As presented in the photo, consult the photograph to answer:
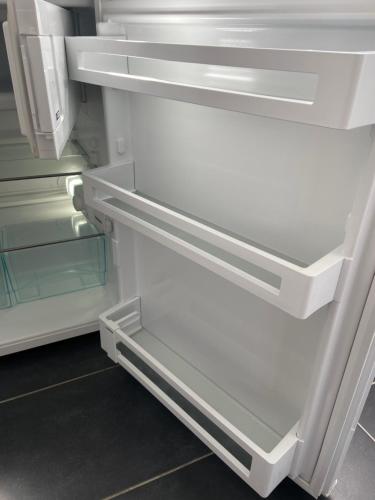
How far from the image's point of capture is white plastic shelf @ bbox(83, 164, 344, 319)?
592 mm

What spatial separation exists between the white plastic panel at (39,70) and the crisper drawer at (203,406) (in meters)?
0.58

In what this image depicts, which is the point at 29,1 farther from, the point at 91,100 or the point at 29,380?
the point at 29,380

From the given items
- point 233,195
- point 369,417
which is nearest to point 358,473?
point 369,417

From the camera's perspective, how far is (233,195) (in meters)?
0.83

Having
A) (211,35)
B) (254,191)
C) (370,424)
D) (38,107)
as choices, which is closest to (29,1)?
(38,107)

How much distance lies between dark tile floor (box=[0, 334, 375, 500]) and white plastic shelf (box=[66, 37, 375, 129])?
897mm

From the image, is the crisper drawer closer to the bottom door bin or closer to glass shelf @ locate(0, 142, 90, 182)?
the bottom door bin

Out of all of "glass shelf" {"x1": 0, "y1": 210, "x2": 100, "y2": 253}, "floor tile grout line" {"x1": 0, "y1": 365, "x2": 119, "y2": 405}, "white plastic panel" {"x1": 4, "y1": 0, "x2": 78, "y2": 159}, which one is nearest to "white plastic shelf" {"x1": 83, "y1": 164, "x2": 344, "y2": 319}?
"white plastic panel" {"x1": 4, "y1": 0, "x2": 78, "y2": 159}

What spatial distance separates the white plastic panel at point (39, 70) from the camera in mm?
627

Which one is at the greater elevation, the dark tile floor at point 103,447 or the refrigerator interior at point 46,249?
the refrigerator interior at point 46,249

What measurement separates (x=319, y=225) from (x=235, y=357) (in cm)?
44

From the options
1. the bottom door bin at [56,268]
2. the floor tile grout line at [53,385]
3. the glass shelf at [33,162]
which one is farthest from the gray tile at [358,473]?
the glass shelf at [33,162]

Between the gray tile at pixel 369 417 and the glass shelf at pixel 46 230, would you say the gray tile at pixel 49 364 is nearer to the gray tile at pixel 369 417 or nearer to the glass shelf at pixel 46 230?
the glass shelf at pixel 46 230

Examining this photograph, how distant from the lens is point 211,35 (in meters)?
0.75
